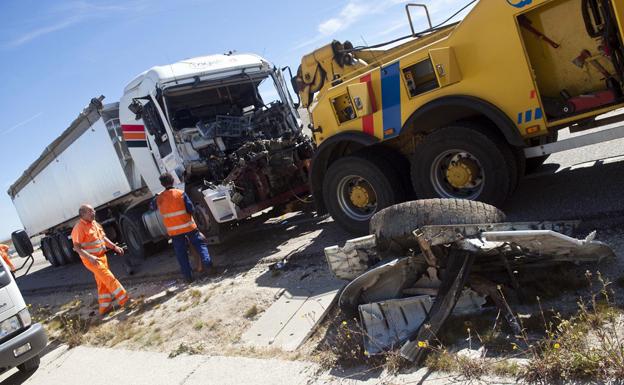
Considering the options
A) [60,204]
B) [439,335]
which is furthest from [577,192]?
[60,204]

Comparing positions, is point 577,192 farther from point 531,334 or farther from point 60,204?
point 60,204

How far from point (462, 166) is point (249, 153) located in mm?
3415

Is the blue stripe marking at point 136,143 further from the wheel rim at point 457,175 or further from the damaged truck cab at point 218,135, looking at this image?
the wheel rim at point 457,175

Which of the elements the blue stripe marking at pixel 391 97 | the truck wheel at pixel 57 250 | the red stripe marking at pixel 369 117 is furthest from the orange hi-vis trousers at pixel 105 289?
the truck wheel at pixel 57 250

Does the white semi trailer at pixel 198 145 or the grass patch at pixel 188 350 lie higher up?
the white semi trailer at pixel 198 145

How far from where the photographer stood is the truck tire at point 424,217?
10.7 ft

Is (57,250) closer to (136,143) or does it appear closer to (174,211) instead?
(136,143)

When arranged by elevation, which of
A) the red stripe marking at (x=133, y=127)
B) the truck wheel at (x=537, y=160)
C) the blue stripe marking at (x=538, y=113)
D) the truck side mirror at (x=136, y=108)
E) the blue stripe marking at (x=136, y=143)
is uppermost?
the truck side mirror at (x=136, y=108)

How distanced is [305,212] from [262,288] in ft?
12.2

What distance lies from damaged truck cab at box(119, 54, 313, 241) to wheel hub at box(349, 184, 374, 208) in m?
2.00

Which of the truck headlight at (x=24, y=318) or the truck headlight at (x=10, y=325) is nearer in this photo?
the truck headlight at (x=10, y=325)

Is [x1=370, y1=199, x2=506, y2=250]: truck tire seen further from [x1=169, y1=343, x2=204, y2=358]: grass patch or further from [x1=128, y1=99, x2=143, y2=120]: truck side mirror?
[x1=128, y1=99, x2=143, y2=120]: truck side mirror

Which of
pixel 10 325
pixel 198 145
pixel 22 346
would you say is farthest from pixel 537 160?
pixel 10 325

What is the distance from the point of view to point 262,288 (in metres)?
5.27
